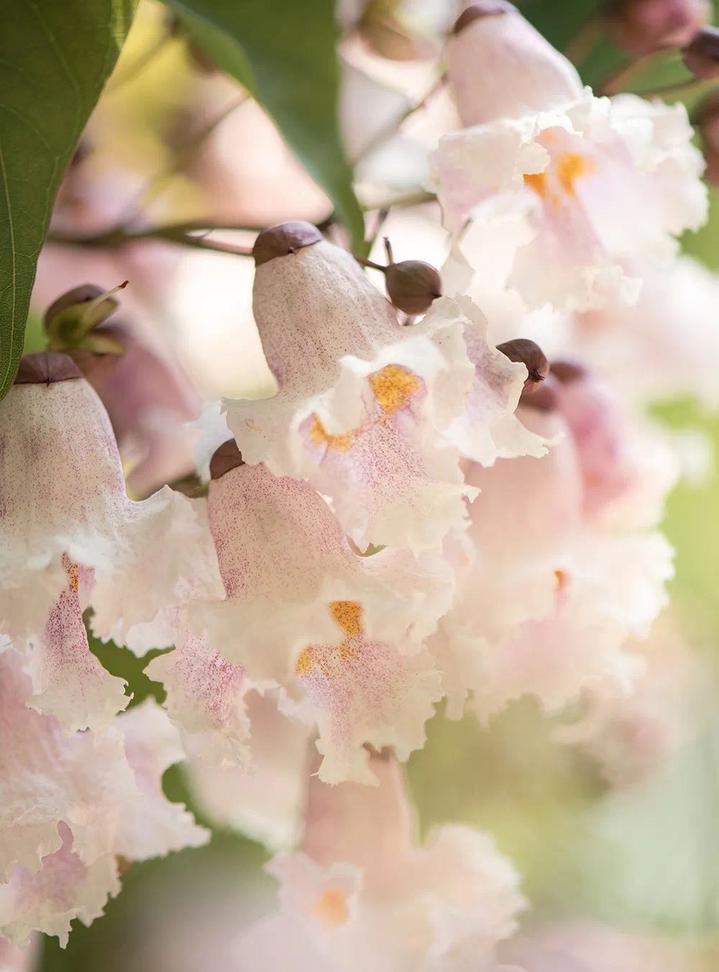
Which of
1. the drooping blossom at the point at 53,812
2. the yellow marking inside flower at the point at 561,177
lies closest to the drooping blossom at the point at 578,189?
the yellow marking inside flower at the point at 561,177

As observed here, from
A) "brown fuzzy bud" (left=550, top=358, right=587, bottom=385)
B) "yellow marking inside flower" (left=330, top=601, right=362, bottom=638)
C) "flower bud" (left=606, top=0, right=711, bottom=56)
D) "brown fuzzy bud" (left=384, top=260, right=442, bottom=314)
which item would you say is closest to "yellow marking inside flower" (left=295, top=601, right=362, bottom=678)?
"yellow marking inside flower" (left=330, top=601, right=362, bottom=638)

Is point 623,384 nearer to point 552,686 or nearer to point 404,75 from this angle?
point 404,75

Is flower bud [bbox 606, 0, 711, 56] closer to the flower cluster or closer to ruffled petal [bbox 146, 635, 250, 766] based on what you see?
the flower cluster

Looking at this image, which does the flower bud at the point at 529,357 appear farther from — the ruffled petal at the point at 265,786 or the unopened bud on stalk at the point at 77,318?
the ruffled petal at the point at 265,786

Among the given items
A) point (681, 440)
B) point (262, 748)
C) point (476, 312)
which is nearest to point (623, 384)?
point (681, 440)

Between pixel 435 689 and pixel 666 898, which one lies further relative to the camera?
pixel 666 898

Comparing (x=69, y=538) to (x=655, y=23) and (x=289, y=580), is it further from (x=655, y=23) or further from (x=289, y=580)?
(x=655, y=23)

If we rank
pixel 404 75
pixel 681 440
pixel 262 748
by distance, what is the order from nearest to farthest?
pixel 262 748
pixel 404 75
pixel 681 440

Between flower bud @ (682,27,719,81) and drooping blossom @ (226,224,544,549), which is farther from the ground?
flower bud @ (682,27,719,81)
